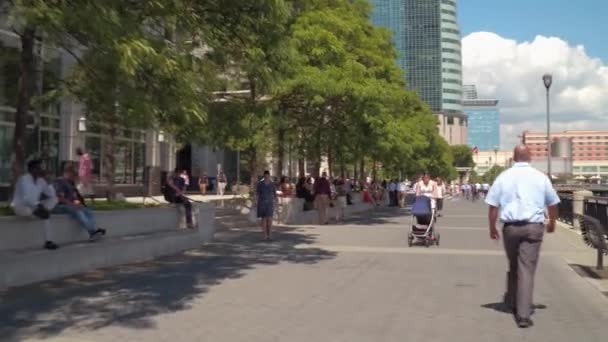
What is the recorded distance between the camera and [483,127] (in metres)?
200

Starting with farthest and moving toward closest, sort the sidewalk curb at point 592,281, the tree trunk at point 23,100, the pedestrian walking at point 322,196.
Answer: the pedestrian walking at point 322,196 < the tree trunk at point 23,100 < the sidewalk curb at point 592,281

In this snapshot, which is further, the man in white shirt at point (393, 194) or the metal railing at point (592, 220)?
the man in white shirt at point (393, 194)

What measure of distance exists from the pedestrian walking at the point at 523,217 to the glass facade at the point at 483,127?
194 meters

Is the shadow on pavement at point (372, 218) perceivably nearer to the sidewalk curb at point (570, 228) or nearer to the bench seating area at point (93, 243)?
the sidewalk curb at point (570, 228)

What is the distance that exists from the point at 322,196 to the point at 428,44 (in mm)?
88355

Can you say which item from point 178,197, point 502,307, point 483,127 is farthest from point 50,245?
point 483,127

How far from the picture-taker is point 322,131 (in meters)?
25.8

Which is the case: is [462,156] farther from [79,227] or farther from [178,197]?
[79,227]

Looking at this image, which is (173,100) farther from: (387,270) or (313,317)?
(387,270)

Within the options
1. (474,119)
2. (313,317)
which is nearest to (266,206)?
(313,317)

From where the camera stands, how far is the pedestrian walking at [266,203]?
664 inches

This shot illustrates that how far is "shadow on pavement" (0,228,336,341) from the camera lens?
24.6 ft

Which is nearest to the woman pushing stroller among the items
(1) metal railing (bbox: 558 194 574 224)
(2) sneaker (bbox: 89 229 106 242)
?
(2) sneaker (bbox: 89 229 106 242)

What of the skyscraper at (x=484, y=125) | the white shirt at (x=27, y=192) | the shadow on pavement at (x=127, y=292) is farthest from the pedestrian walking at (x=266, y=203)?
the skyscraper at (x=484, y=125)
